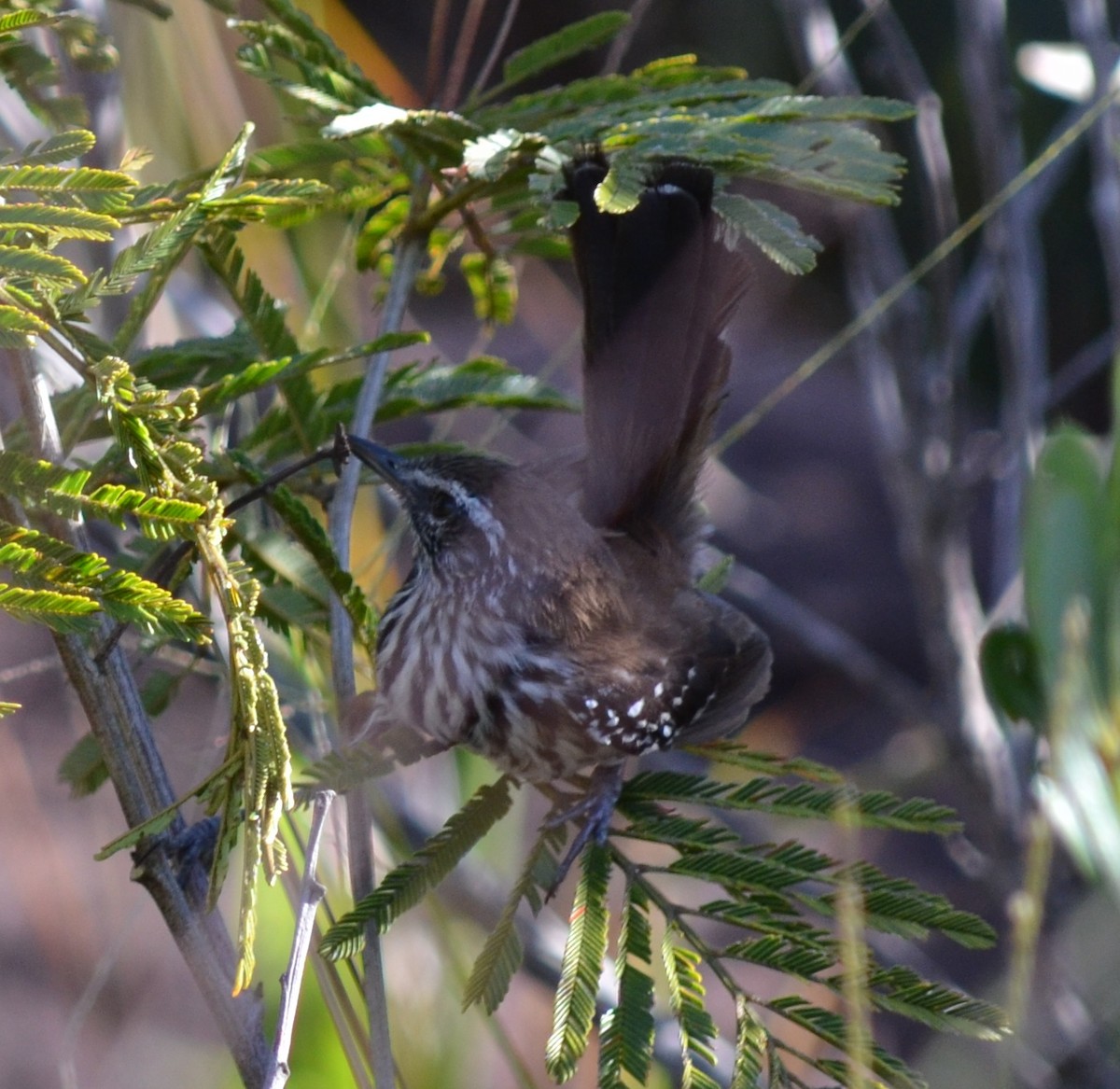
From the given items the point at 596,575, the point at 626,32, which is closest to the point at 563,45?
the point at 626,32

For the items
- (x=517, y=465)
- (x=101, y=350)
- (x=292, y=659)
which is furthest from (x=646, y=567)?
(x=101, y=350)

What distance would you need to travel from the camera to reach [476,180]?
1708 millimetres

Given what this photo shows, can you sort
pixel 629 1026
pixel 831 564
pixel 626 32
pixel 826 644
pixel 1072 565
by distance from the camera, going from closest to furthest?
pixel 629 1026 → pixel 1072 565 → pixel 626 32 → pixel 826 644 → pixel 831 564

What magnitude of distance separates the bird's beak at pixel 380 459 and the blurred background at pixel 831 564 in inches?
14.8

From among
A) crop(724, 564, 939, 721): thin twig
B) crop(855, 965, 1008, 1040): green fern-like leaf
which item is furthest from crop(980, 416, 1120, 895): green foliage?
crop(724, 564, 939, 721): thin twig

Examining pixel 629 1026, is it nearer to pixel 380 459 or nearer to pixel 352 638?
pixel 352 638

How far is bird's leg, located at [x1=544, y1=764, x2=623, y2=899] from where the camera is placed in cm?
176

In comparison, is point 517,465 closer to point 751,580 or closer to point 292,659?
point 292,659

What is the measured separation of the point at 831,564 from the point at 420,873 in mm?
5114

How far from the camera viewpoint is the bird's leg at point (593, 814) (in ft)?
5.78

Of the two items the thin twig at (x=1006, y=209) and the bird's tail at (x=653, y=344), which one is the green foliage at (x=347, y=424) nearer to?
the bird's tail at (x=653, y=344)

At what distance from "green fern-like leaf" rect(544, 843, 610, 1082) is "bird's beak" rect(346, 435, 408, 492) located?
62 cm

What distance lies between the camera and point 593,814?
1839mm

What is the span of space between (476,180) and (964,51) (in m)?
2.24
